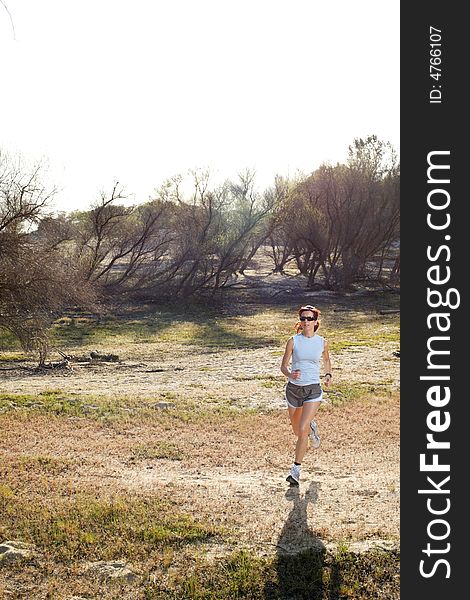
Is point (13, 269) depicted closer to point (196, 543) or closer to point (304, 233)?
point (196, 543)

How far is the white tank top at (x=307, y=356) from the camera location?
9320 mm

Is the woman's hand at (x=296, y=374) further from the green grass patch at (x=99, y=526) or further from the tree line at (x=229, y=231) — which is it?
the tree line at (x=229, y=231)

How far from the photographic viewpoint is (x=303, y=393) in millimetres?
9445

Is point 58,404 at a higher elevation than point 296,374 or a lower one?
lower

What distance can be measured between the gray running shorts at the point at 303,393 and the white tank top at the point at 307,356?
7cm

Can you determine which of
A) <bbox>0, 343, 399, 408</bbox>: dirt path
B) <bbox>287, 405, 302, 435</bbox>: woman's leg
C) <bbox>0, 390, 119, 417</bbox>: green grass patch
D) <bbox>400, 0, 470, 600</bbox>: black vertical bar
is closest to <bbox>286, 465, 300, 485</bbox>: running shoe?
<bbox>287, 405, 302, 435</bbox>: woman's leg

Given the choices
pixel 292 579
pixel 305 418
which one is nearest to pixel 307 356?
pixel 305 418

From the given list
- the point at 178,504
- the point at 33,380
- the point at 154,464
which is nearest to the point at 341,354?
the point at 33,380

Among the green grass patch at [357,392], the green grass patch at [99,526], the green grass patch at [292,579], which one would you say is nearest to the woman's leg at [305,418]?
the green grass patch at [99,526]

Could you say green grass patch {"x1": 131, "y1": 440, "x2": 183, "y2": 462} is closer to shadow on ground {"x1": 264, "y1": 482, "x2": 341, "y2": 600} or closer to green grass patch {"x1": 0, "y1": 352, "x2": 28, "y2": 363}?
shadow on ground {"x1": 264, "y1": 482, "x2": 341, "y2": 600}

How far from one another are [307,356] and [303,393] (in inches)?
19.8

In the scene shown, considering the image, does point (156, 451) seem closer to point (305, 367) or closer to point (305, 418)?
point (305, 418)

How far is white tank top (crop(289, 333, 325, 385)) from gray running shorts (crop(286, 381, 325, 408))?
2.6 inches

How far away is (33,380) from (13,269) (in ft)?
12.6
